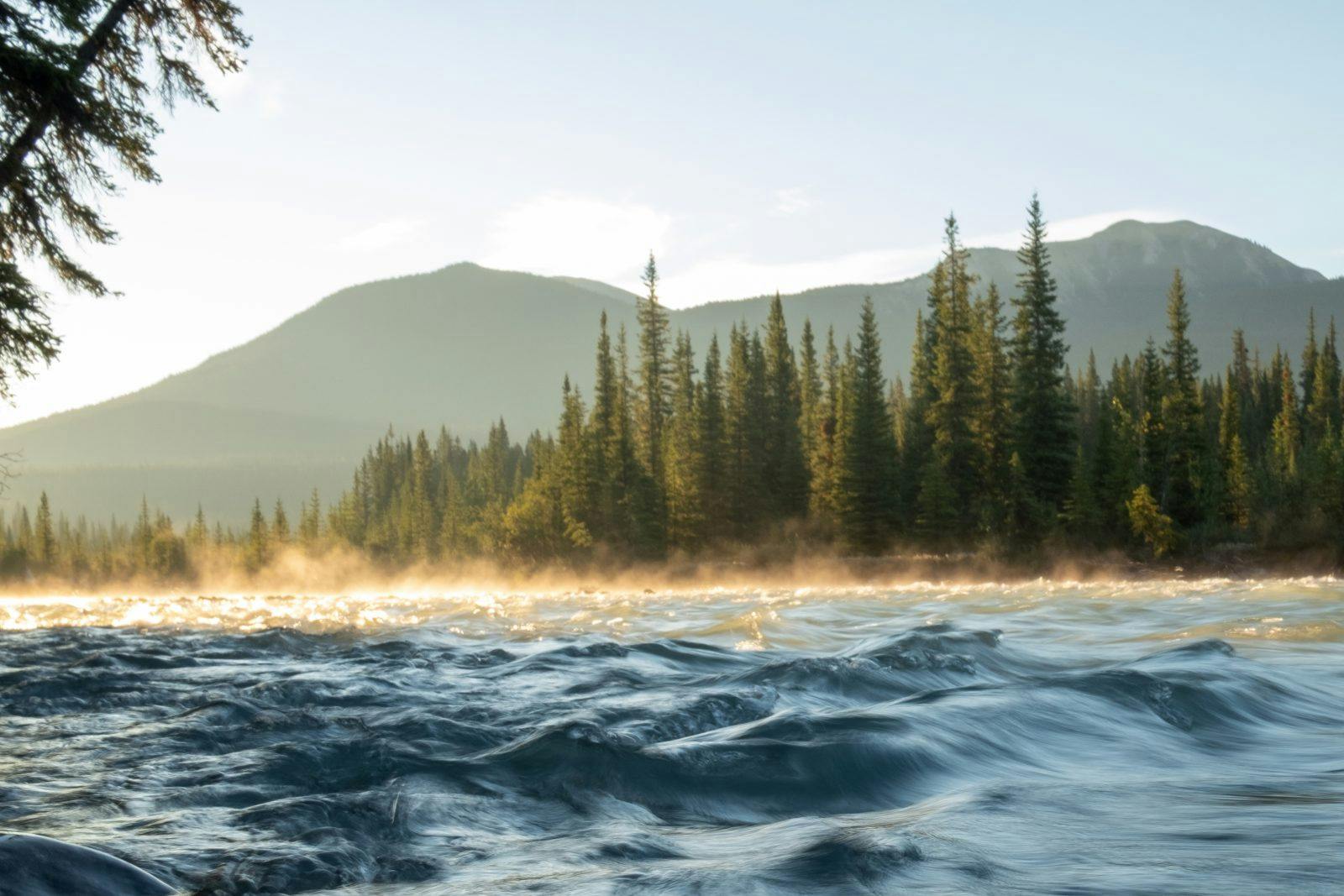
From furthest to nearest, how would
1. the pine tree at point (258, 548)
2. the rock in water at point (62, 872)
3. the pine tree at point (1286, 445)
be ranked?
1. the pine tree at point (258, 548)
2. the pine tree at point (1286, 445)
3. the rock in water at point (62, 872)

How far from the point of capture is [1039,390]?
68250 mm

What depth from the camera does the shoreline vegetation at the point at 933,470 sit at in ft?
202

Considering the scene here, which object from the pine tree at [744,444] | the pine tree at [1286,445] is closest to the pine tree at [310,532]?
the pine tree at [744,444]

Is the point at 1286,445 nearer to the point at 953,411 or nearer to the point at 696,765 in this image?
the point at 953,411

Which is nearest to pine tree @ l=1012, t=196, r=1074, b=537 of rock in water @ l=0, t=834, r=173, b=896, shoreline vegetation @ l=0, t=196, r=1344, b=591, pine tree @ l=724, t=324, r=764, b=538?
shoreline vegetation @ l=0, t=196, r=1344, b=591

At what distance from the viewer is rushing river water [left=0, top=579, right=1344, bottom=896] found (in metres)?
6.16

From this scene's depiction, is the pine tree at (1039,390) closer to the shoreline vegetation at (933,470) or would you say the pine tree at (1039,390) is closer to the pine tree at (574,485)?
the shoreline vegetation at (933,470)

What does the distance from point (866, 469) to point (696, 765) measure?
6400cm

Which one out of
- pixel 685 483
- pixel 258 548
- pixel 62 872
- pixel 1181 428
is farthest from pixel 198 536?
pixel 62 872

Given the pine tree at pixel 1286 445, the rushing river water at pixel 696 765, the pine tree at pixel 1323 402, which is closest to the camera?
the rushing river water at pixel 696 765

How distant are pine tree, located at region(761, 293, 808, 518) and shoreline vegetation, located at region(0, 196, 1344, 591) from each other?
0.19 m

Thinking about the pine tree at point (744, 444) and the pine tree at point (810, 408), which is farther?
the pine tree at point (810, 408)

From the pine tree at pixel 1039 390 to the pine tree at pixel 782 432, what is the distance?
Answer: 1890 centimetres

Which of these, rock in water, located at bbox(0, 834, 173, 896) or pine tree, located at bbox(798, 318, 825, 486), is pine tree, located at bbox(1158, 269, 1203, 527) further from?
rock in water, located at bbox(0, 834, 173, 896)
